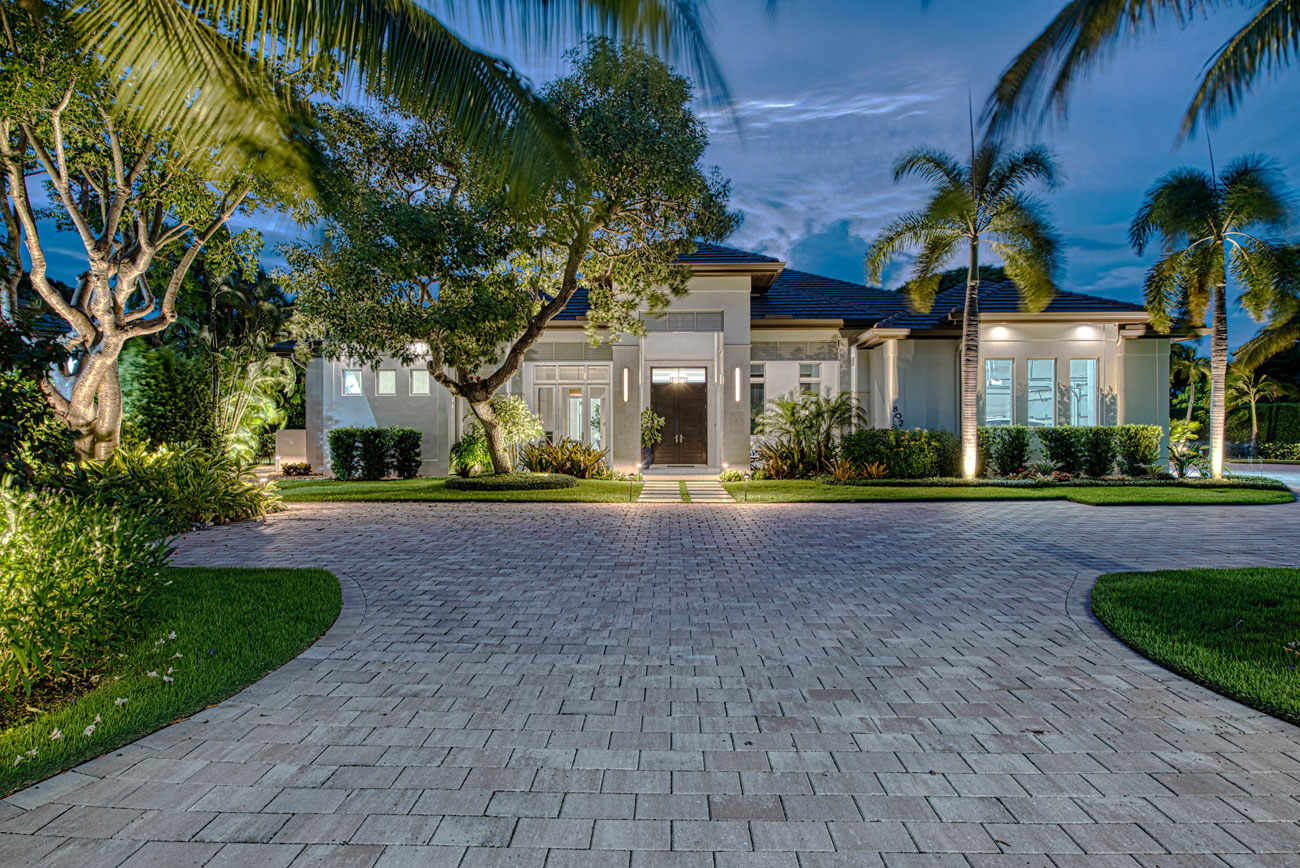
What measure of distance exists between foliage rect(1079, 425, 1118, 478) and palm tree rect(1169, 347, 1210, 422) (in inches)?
682

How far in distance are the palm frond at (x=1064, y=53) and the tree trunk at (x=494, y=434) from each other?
11.6 metres

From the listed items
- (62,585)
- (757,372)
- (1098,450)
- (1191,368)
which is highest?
A: (1191,368)

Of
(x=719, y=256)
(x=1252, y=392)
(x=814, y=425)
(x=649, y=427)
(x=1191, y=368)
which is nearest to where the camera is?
(x=814, y=425)

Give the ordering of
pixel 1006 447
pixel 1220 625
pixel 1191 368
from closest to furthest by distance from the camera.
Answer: pixel 1220 625 < pixel 1006 447 < pixel 1191 368

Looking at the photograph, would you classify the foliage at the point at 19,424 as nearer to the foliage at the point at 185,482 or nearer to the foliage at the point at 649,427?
the foliage at the point at 185,482

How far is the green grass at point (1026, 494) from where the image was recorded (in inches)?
478

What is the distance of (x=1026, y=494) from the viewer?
42.7 ft

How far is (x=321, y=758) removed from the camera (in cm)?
290

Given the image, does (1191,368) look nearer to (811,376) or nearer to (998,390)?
(998,390)

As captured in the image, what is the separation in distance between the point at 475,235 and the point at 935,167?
10502 mm

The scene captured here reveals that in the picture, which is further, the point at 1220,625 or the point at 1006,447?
the point at 1006,447

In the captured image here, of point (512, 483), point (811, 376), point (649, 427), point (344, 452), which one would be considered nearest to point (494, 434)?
point (512, 483)

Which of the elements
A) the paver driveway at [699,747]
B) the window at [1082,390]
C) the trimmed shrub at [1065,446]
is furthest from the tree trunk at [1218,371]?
the paver driveway at [699,747]

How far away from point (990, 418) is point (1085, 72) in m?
14.8
